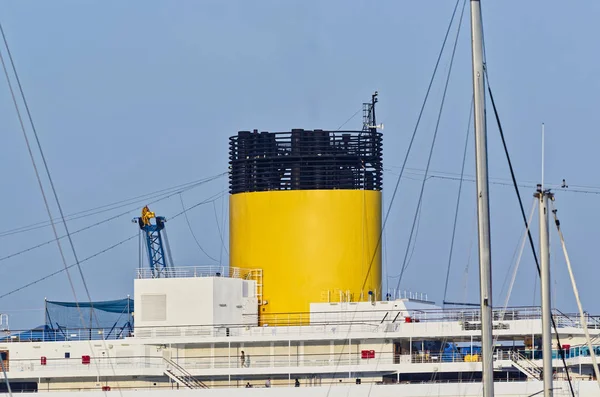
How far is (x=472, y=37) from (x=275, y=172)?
16124 mm

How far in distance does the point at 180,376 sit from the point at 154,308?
2.21 meters

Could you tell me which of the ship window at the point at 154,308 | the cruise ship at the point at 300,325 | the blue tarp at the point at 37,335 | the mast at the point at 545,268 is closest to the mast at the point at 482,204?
the mast at the point at 545,268

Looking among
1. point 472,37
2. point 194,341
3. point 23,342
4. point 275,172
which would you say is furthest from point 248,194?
point 472,37

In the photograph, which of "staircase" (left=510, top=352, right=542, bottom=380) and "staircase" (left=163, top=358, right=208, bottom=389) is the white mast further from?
"staircase" (left=163, top=358, right=208, bottom=389)

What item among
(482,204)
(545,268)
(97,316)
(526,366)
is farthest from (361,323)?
(482,204)

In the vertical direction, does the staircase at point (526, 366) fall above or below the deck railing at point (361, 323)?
below

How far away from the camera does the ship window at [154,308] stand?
43562 millimetres

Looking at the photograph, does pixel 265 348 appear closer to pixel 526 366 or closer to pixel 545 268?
pixel 526 366

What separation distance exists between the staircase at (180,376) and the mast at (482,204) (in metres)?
15.3

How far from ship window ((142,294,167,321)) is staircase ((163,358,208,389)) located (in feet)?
4.35

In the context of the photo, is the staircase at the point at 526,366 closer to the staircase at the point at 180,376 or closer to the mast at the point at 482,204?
the staircase at the point at 180,376

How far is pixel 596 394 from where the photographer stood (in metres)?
40.6

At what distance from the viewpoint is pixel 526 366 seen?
4188 centimetres

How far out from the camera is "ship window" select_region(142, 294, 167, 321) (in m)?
43.6
